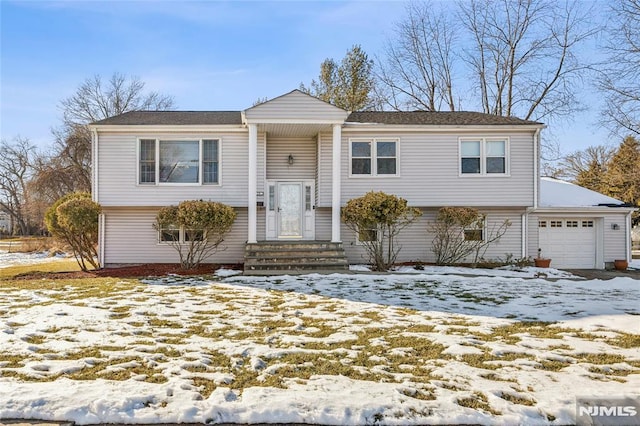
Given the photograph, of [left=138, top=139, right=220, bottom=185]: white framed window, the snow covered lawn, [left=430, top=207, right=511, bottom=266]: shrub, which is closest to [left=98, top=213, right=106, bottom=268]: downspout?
[left=138, top=139, right=220, bottom=185]: white framed window

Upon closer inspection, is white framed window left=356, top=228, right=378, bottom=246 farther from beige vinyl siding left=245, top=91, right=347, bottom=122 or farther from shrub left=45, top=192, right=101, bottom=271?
shrub left=45, top=192, right=101, bottom=271

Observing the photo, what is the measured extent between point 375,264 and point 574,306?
6.14 meters

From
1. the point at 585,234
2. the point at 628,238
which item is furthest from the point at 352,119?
the point at 628,238

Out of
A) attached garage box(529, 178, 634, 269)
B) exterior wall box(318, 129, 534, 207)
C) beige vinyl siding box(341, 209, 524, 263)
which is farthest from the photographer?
attached garage box(529, 178, 634, 269)

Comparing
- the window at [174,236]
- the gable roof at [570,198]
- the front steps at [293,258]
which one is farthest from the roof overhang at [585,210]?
the window at [174,236]

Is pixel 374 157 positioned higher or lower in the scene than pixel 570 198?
higher

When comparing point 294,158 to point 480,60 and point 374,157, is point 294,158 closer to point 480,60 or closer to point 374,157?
point 374,157

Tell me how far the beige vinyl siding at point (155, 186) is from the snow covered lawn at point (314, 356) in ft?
16.7

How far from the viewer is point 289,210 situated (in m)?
13.0

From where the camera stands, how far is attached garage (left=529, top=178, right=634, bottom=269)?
1397 centimetres

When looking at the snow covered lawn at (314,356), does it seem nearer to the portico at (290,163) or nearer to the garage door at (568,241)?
the portico at (290,163)

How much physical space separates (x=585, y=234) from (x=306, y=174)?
10.4 meters

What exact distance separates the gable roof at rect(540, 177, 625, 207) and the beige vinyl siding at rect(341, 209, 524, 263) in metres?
1.65

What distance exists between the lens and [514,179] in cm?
1290
